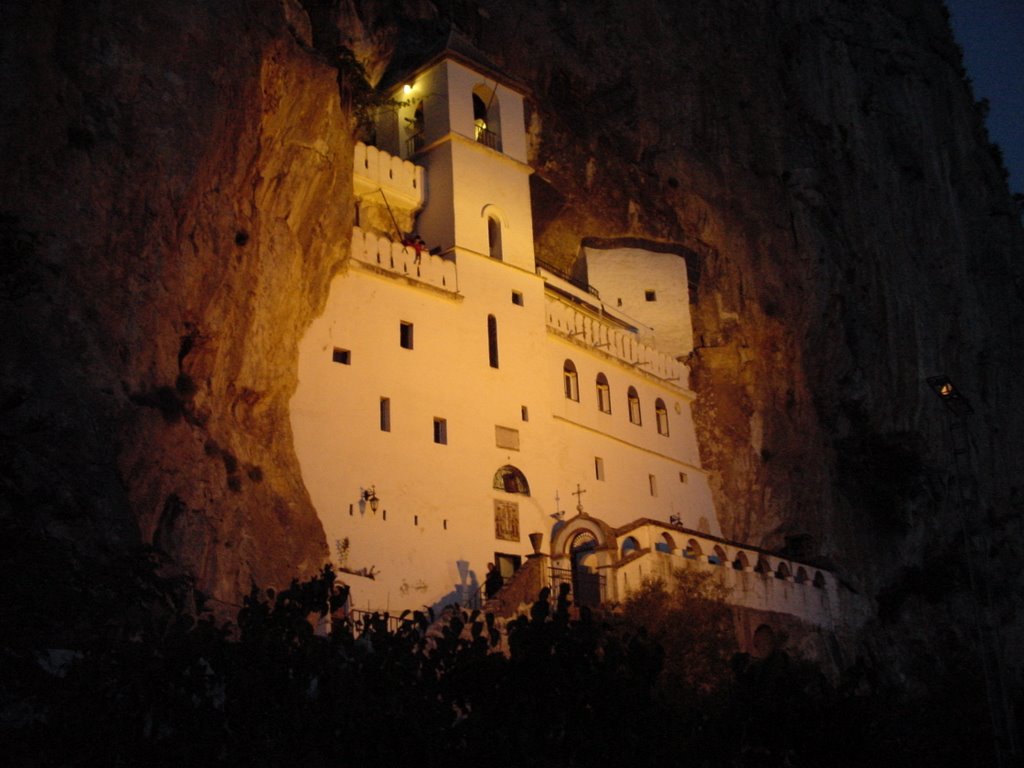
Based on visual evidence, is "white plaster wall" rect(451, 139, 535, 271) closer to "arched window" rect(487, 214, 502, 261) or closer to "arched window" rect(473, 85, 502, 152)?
"arched window" rect(487, 214, 502, 261)

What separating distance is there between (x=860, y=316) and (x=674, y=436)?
8.41m

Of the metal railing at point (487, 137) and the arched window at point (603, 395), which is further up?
the metal railing at point (487, 137)

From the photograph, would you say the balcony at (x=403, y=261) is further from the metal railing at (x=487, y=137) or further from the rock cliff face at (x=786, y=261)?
the rock cliff face at (x=786, y=261)

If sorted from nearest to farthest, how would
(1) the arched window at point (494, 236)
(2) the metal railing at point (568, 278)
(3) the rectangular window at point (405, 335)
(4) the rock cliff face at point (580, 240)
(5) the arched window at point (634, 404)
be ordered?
1. (4) the rock cliff face at point (580, 240)
2. (3) the rectangular window at point (405, 335)
3. (1) the arched window at point (494, 236)
4. (5) the arched window at point (634, 404)
5. (2) the metal railing at point (568, 278)

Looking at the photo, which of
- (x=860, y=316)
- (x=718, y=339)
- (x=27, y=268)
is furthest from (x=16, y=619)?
(x=860, y=316)

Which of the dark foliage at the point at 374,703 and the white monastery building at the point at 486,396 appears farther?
the white monastery building at the point at 486,396

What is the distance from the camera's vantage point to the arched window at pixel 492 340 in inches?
1126

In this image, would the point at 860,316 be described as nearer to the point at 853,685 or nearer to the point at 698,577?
the point at 698,577

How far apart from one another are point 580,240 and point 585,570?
1241 cm

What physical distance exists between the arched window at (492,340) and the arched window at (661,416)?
6.68m

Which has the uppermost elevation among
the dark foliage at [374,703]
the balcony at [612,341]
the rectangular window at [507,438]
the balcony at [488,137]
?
the balcony at [488,137]

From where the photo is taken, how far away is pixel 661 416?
1334 inches

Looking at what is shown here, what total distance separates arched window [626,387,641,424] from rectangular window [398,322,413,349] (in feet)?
26.2


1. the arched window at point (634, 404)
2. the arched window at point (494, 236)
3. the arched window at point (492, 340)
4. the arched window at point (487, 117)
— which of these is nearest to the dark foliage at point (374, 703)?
the arched window at point (492, 340)
